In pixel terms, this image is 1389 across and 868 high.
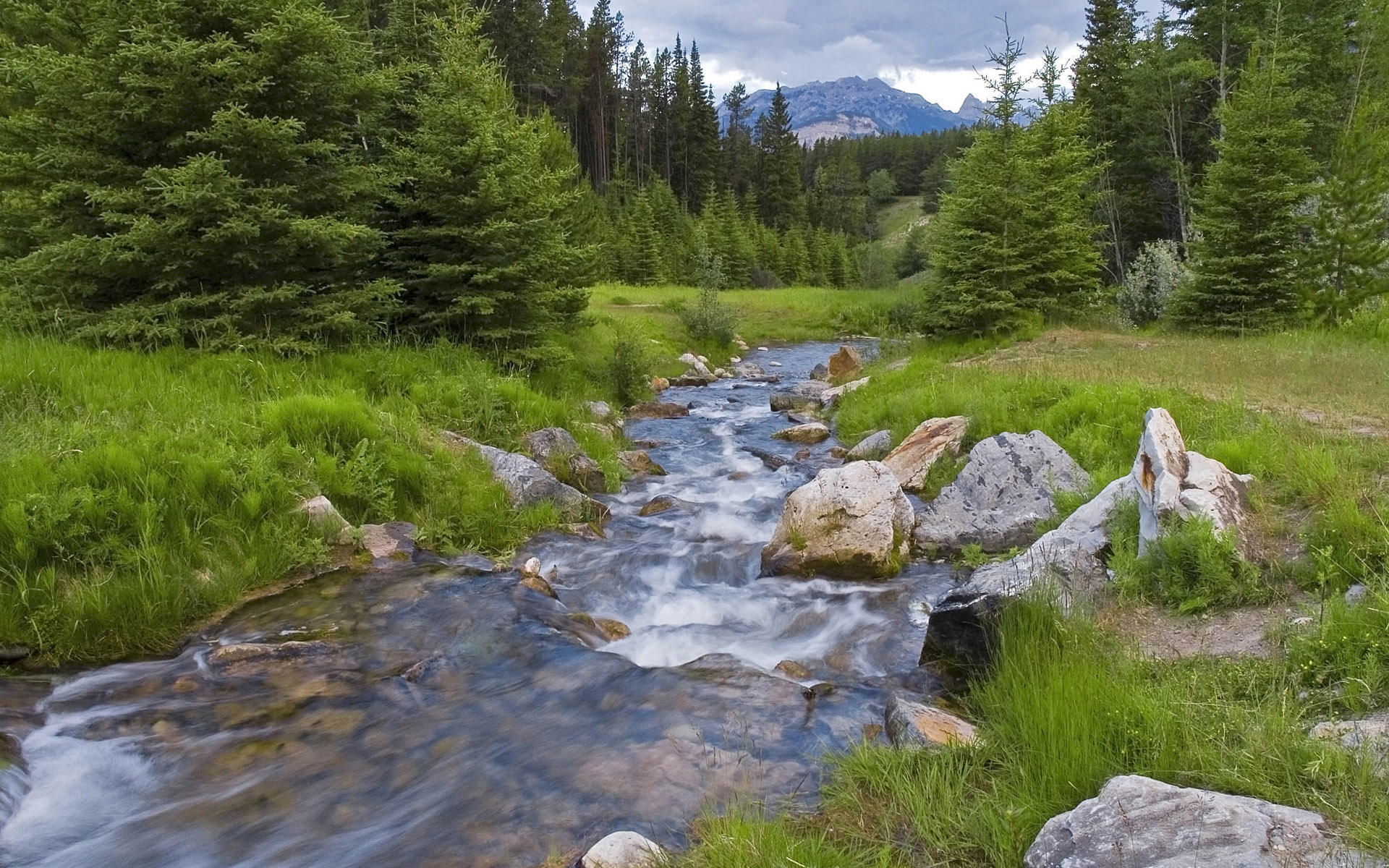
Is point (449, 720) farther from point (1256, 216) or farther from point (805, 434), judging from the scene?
point (1256, 216)

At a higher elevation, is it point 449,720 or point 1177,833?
point 1177,833

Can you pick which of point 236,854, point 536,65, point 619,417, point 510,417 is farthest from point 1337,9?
point 536,65

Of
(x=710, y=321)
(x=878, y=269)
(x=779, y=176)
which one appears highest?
(x=779, y=176)

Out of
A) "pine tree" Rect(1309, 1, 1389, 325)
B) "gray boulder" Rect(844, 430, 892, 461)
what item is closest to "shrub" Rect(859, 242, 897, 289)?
"pine tree" Rect(1309, 1, 1389, 325)

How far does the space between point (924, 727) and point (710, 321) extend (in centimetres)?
2437

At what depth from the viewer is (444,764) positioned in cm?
455

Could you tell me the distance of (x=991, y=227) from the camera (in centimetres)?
1872

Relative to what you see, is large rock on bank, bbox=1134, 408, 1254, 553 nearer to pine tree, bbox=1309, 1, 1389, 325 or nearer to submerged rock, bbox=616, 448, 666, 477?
submerged rock, bbox=616, 448, 666, 477

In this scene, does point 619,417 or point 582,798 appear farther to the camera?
point 619,417

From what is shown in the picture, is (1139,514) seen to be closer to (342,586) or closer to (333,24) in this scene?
(342,586)

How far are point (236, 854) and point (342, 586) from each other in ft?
9.94

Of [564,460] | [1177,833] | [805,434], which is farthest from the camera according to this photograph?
[805,434]

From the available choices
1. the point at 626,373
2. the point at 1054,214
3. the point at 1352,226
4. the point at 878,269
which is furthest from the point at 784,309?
the point at 626,373

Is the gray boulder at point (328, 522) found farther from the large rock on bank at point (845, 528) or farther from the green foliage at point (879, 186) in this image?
the green foliage at point (879, 186)
